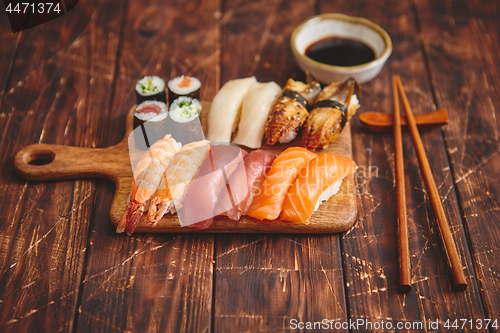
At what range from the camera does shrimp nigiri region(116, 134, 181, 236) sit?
1.81 metres

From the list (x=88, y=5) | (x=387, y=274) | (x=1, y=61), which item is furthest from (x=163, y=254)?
(x=88, y=5)

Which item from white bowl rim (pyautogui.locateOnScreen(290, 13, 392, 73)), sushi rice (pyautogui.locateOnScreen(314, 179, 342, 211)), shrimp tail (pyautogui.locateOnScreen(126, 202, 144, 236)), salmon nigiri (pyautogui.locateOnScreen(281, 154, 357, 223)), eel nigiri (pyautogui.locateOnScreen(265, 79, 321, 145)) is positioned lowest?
sushi rice (pyautogui.locateOnScreen(314, 179, 342, 211))

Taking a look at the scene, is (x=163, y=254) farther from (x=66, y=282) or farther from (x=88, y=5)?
(x=88, y=5)

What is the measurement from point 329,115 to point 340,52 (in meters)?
0.73

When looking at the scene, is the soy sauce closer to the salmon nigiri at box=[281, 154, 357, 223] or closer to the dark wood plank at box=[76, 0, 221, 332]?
the salmon nigiri at box=[281, 154, 357, 223]

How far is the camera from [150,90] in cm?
227

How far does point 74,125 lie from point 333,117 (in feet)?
5.18

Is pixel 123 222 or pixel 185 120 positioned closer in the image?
pixel 123 222

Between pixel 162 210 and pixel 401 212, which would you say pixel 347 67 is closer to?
pixel 401 212

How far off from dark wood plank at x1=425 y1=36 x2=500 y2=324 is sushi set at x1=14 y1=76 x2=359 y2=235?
646 millimetres

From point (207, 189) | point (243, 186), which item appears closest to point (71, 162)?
point (207, 189)

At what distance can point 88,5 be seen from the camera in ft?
10.7

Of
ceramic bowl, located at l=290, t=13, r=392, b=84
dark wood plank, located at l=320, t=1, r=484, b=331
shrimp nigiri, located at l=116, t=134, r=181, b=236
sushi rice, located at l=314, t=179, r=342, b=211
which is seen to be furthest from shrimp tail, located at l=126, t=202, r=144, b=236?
ceramic bowl, located at l=290, t=13, r=392, b=84

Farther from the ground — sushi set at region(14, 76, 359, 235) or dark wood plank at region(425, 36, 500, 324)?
sushi set at region(14, 76, 359, 235)
